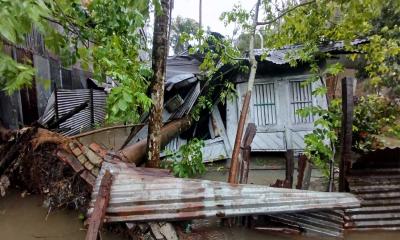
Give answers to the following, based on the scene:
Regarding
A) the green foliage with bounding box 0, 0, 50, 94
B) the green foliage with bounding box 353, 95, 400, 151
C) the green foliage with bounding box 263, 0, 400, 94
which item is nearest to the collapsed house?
the green foliage with bounding box 353, 95, 400, 151

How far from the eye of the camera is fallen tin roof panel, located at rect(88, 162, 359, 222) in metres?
3.06

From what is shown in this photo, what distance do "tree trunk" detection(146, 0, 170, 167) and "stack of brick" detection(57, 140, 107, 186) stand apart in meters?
0.64

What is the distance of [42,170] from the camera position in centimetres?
419

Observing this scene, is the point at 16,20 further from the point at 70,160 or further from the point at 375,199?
the point at 375,199

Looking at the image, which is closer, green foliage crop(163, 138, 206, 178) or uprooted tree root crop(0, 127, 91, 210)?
uprooted tree root crop(0, 127, 91, 210)

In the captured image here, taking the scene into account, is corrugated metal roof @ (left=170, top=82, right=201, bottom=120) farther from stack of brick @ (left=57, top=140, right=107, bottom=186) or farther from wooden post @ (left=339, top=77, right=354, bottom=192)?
wooden post @ (left=339, top=77, right=354, bottom=192)

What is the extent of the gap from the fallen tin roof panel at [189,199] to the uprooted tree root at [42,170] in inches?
33.2

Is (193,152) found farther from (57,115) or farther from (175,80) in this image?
(57,115)

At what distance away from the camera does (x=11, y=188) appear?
4.55m

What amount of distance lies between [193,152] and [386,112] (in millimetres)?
6425

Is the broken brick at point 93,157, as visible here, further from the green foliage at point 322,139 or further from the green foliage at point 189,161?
the green foliage at point 322,139

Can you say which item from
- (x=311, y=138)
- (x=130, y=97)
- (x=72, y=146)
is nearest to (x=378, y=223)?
(x=311, y=138)

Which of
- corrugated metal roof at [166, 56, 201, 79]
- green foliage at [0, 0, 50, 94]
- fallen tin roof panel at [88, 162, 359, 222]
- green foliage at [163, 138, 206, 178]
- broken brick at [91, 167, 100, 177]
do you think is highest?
corrugated metal roof at [166, 56, 201, 79]

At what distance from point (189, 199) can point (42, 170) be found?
7.30 ft
